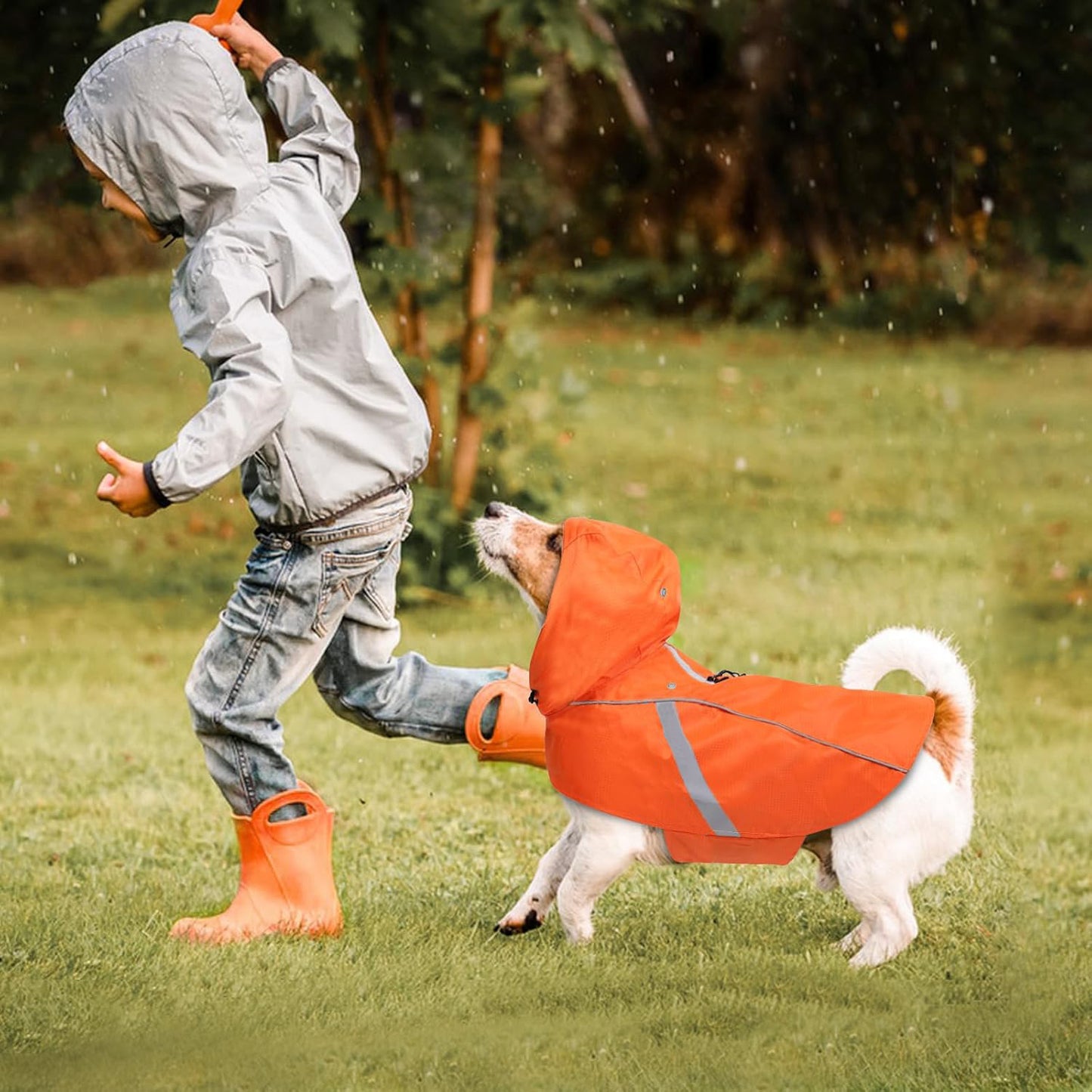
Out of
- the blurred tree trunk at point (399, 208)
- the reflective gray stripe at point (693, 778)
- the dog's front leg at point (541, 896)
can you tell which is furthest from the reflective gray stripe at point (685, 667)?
the blurred tree trunk at point (399, 208)

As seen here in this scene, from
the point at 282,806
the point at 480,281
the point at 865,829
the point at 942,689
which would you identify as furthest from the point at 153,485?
the point at 480,281

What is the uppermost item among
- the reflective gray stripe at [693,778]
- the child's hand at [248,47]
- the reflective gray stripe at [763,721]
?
the child's hand at [248,47]

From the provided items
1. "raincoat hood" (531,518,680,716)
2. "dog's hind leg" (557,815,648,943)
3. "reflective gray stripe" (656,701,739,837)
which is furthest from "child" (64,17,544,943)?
"reflective gray stripe" (656,701,739,837)

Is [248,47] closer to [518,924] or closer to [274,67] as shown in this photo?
[274,67]

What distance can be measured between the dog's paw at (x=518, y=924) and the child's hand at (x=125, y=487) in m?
1.36

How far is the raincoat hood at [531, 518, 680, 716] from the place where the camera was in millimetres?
3781

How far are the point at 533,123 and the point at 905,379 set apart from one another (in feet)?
20.4

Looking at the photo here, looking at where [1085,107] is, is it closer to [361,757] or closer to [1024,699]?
[1024,699]

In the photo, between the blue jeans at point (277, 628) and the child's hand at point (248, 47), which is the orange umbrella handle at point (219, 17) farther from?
the blue jeans at point (277, 628)

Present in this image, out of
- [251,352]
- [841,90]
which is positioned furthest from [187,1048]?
[841,90]

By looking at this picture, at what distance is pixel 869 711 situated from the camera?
3.76 metres

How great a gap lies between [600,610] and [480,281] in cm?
462

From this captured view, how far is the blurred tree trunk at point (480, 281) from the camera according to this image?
313 inches

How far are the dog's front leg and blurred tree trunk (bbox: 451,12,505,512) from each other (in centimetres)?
420
